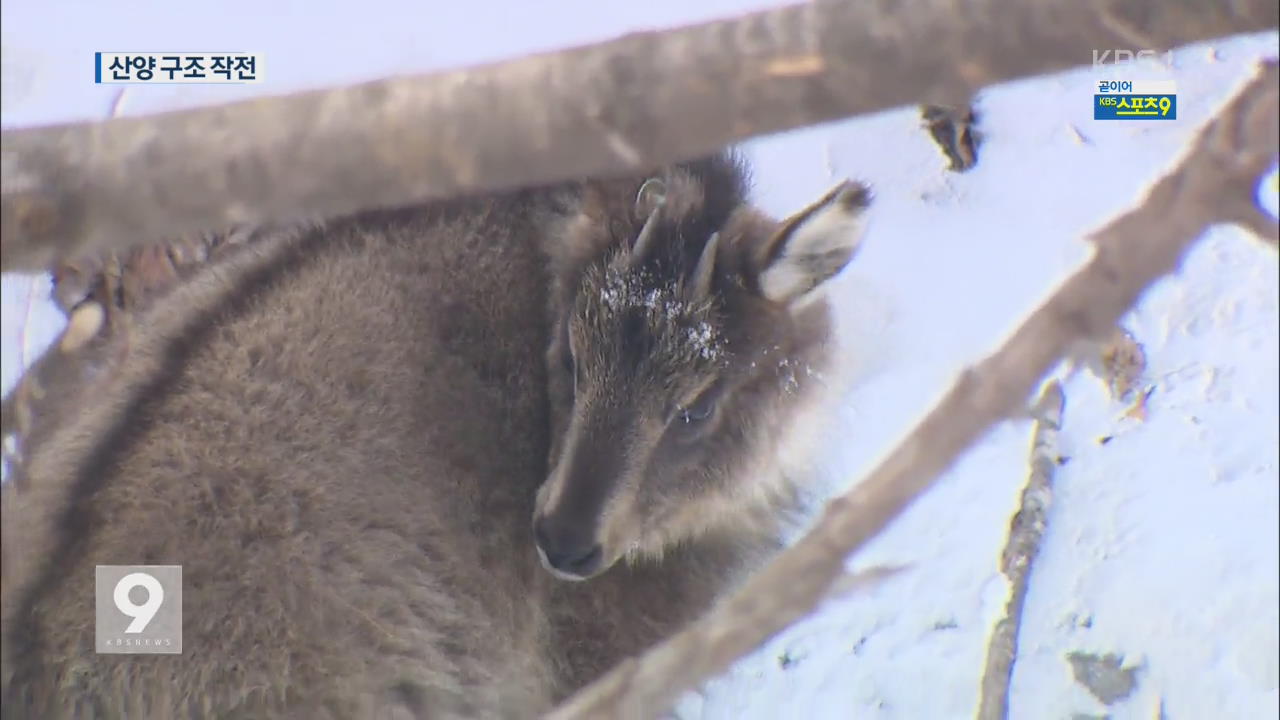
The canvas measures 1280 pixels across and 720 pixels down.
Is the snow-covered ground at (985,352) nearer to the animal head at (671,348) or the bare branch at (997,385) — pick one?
the animal head at (671,348)

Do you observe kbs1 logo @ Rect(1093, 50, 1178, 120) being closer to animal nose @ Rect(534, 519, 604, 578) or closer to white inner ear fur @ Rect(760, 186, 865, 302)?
white inner ear fur @ Rect(760, 186, 865, 302)

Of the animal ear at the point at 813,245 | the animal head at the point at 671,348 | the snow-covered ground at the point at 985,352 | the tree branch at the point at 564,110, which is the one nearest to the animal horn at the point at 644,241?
the animal head at the point at 671,348

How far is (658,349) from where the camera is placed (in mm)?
2244

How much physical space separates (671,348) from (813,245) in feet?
1.19

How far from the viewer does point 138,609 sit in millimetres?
1888

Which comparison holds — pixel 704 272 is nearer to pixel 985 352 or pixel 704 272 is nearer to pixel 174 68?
pixel 985 352

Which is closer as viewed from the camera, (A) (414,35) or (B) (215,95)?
(B) (215,95)

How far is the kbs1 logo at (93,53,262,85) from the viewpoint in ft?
8.43

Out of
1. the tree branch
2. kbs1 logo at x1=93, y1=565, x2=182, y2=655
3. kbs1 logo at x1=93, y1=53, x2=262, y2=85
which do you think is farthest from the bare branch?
kbs1 logo at x1=93, y1=53, x2=262, y2=85

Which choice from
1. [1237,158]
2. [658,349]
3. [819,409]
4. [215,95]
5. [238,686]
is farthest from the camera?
[819,409]

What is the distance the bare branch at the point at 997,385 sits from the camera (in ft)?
3.08

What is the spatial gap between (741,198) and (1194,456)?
1.55 meters

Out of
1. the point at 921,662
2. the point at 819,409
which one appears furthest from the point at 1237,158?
the point at 921,662

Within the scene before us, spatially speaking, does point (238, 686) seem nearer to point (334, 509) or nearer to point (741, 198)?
point (334, 509)
